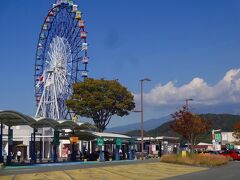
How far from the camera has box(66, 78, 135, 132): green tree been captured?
66062 mm

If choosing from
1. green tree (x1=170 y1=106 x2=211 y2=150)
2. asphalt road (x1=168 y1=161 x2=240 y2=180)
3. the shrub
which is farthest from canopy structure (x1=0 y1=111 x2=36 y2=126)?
green tree (x1=170 y1=106 x2=211 y2=150)

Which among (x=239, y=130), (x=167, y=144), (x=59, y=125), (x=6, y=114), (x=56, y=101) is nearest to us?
(x=6, y=114)

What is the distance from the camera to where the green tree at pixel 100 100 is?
66.1m

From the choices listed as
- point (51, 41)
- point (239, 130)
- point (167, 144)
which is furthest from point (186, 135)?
point (239, 130)

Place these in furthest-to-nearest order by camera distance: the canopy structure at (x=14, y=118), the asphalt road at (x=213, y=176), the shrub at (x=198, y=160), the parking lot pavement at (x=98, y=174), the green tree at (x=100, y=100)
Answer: the green tree at (x=100, y=100), the shrub at (x=198, y=160), the canopy structure at (x=14, y=118), the parking lot pavement at (x=98, y=174), the asphalt road at (x=213, y=176)

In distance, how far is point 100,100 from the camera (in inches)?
2606

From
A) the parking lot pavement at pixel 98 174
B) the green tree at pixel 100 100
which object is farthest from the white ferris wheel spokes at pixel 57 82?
the parking lot pavement at pixel 98 174

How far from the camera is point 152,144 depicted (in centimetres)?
7975

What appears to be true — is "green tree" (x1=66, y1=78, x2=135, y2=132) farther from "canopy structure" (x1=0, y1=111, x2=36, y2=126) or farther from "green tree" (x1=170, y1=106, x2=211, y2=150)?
"canopy structure" (x1=0, y1=111, x2=36, y2=126)

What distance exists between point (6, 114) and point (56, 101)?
1257 inches

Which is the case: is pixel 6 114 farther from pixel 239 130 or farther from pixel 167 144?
pixel 239 130

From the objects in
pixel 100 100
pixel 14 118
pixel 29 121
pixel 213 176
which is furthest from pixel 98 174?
pixel 100 100

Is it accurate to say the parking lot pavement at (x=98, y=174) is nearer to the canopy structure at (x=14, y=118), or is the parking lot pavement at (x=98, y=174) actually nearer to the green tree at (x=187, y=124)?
the canopy structure at (x=14, y=118)

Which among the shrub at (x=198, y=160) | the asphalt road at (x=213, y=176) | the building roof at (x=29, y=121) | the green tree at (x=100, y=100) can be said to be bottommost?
the asphalt road at (x=213, y=176)
